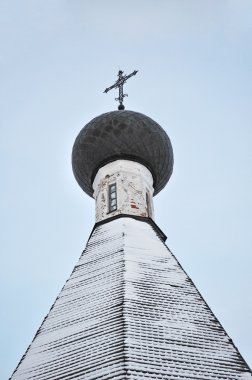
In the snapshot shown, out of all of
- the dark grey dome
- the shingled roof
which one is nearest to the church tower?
the shingled roof

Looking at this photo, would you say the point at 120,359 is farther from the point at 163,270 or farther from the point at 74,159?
the point at 74,159

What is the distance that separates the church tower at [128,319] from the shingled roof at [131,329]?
0.04 feet

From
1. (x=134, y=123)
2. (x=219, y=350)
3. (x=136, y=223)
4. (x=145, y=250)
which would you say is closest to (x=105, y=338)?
(x=219, y=350)

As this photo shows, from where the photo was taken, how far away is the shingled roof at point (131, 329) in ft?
20.3

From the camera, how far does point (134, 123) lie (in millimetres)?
13445

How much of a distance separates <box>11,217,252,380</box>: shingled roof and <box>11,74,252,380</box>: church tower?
1 centimetres

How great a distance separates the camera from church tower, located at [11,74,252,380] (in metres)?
6.24

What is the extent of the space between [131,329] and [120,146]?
6.99 metres

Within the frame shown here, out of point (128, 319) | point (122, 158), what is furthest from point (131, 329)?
point (122, 158)

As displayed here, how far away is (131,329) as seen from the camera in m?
6.75

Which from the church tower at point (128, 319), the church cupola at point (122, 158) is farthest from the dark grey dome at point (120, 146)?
the church tower at point (128, 319)

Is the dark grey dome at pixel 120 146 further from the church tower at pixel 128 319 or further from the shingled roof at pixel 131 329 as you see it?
the shingled roof at pixel 131 329

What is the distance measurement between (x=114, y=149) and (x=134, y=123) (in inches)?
33.7

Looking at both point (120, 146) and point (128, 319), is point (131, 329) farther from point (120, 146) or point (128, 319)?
point (120, 146)
